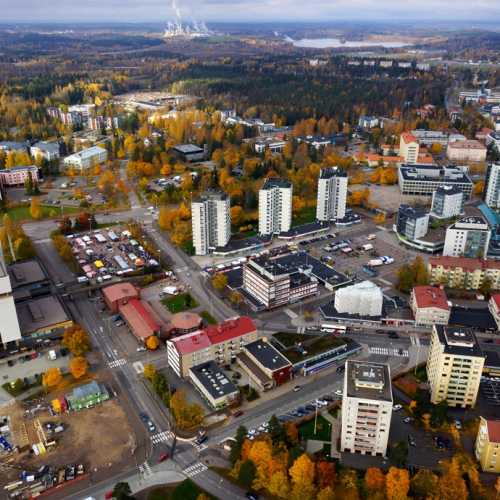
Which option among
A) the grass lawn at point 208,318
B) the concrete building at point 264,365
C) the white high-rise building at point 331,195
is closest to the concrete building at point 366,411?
the concrete building at point 264,365

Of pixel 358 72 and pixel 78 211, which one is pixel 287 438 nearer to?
pixel 78 211

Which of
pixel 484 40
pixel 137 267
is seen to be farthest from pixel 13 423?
pixel 484 40

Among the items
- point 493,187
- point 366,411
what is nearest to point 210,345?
point 366,411

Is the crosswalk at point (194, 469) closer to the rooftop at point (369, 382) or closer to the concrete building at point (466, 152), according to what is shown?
the rooftop at point (369, 382)

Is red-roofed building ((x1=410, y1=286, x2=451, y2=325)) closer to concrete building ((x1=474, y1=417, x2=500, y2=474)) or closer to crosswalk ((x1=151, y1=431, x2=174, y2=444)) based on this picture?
concrete building ((x1=474, y1=417, x2=500, y2=474))

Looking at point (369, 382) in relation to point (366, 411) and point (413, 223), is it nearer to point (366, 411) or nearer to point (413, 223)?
point (366, 411)

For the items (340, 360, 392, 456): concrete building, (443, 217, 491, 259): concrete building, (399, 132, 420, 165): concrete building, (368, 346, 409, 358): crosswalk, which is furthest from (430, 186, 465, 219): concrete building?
(340, 360, 392, 456): concrete building
